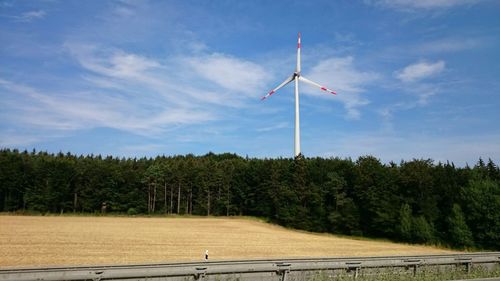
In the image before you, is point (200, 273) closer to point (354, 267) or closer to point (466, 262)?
point (354, 267)

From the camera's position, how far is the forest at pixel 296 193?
61.7 meters

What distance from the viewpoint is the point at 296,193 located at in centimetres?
8556

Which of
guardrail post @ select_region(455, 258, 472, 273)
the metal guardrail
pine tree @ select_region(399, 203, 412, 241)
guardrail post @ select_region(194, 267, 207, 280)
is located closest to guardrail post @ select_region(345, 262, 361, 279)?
the metal guardrail

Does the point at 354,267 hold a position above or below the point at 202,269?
below

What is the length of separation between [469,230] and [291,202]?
35.7m

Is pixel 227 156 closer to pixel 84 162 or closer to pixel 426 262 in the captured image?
pixel 84 162

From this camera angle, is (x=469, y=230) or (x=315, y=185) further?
(x=315, y=185)

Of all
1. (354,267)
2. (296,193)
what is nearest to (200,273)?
(354,267)

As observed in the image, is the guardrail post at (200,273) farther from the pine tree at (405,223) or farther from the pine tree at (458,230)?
the pine tree at (405,223)

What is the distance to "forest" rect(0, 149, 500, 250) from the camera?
61697 millimetres

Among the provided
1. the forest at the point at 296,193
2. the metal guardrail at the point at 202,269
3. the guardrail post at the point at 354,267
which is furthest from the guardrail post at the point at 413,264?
the forest at the point at 296,193

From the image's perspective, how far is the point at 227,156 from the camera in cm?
18338

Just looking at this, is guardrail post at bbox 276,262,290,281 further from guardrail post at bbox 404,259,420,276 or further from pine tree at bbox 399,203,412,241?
pine tree at bbox 399,203,412,241

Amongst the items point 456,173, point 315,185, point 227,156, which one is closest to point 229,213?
point 315,185
